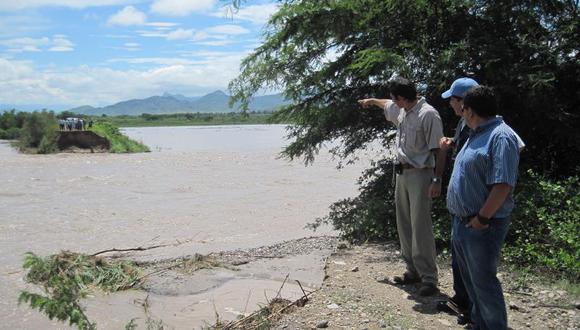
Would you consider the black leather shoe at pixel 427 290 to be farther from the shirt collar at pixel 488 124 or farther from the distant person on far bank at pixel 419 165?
the shirt collar at pixel 488 124

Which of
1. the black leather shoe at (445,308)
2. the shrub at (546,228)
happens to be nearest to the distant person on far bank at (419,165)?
the black leather shoe at (445,308)

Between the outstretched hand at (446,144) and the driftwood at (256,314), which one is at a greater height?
the outstretched hand at (446,144)

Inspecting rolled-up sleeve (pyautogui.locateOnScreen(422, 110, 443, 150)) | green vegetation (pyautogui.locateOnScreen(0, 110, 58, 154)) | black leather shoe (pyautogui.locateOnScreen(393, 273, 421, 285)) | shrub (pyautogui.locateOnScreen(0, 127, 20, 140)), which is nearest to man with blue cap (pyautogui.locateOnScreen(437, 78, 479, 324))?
rolled-up sleeve (pyautogui.locateOnScreen(422, 110, 443, 150))

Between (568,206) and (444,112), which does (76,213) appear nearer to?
(444,112)

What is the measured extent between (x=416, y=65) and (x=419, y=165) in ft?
10.5

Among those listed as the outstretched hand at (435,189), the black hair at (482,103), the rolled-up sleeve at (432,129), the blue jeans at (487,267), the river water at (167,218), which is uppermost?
the black hair at (482,103)

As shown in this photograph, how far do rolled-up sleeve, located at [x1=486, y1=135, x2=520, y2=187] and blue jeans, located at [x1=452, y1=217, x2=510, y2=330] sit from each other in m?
0.35

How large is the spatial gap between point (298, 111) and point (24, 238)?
23.8 ft

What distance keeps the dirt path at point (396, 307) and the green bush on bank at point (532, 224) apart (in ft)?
1.25

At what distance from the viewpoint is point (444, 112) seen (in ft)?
26.3

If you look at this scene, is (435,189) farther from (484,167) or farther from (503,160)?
(503,160)

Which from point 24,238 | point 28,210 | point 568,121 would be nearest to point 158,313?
point 568,121

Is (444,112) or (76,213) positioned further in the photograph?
(76,213)

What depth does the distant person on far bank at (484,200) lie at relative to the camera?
365 cm
